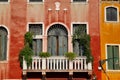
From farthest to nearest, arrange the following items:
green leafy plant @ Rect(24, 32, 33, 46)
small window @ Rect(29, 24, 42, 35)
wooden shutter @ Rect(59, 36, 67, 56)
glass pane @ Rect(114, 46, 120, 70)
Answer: small window @ Rect(29, 24, 42, 35), wooden shutter @ Rect(59, 36, 67, 56), glass pane @ Rect(114, 46, 120, 70), green leafy plant @ Rect(24, 32, 33, 46)

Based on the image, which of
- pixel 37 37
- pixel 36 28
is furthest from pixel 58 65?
pixel 36 28

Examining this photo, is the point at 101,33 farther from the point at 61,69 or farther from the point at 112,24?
the point at 61,69

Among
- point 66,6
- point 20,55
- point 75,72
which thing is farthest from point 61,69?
point 66,6

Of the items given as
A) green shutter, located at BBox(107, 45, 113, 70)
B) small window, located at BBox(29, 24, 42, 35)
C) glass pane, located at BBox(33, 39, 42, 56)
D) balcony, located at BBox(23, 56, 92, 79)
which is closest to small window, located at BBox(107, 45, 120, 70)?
green shutter, located at BBox(107, 45, 113, 70)

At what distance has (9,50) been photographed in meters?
29.3

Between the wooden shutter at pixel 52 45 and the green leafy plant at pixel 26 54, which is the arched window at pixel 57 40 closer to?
the wooden shutter at pixel 52 45

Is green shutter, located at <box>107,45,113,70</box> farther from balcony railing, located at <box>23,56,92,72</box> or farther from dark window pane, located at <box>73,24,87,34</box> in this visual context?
dark window pane, located at <box>73,24,87,34</box>

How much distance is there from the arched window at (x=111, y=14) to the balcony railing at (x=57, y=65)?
403 cm

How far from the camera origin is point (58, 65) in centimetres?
2834

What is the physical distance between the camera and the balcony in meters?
28.1

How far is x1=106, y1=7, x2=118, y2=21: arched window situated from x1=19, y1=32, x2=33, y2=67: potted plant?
6.21 m

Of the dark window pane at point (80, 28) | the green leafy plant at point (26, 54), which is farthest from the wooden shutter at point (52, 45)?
A: the dark window pane at point (80, 28)

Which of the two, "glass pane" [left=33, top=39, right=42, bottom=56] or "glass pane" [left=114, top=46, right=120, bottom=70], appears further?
"glass pane" [left=33, top=39, right=42, bottom=56]

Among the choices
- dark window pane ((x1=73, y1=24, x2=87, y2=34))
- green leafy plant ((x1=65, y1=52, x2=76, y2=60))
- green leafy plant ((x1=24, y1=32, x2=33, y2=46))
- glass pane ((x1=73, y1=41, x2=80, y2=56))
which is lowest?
green leafy plant ((x1=65, y1=52, x2=76, y2=60))
